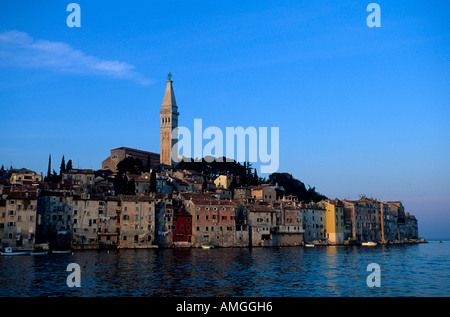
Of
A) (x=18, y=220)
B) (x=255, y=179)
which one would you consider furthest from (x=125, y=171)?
(x=18, y=220)

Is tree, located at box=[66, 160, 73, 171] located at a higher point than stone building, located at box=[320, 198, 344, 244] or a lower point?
higher

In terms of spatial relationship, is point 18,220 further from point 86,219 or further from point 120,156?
point 120,156

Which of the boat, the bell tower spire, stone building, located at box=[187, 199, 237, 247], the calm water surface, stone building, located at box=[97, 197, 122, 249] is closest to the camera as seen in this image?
the calm water surface

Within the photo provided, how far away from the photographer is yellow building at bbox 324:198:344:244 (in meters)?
92.1

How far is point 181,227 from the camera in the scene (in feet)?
238

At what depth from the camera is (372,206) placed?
342 ft

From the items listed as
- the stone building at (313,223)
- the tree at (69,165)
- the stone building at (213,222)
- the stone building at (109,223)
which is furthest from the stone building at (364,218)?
the tree at (69,165)

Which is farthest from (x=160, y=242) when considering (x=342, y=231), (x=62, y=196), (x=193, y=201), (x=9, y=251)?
(x=342, y=231)

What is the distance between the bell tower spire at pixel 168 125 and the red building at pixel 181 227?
52039 mm

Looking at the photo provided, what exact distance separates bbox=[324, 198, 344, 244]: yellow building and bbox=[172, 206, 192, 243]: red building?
33685 millimetres

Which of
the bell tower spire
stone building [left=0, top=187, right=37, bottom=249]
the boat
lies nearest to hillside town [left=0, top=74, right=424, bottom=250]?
stone building [left=0, top=187, right=37, bottom=249]

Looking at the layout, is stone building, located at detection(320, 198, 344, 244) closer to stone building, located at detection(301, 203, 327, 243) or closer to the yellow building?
the yellow building

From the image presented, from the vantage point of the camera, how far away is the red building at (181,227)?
7200cm

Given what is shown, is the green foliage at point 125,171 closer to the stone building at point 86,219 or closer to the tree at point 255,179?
the stone building at point 86,219
